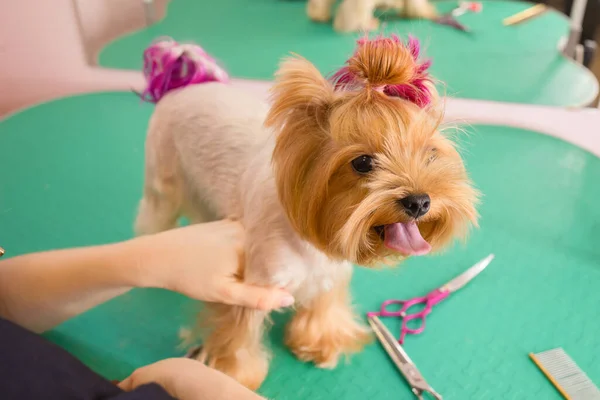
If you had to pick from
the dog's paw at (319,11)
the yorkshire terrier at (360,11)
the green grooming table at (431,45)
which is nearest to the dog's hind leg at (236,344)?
the green grooming table at (431,45)

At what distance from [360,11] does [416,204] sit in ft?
5.21

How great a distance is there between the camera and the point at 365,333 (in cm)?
112

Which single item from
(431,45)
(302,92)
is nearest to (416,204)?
(302,92)

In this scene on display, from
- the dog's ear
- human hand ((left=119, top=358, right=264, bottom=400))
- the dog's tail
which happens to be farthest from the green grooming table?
human hand ((left=119, top=358, right=264, bottom=400))

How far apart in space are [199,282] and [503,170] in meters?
0.98

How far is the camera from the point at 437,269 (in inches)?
49.1

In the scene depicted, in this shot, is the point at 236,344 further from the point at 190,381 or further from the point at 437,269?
the point at 437,269

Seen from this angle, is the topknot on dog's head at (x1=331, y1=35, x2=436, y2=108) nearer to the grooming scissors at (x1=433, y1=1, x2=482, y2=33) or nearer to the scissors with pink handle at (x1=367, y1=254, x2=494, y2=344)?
the scissors with pink handle at (x1=367, y1=254, x2=494, y2=344)

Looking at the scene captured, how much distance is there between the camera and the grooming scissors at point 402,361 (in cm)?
98

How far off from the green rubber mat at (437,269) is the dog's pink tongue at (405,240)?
0.26m

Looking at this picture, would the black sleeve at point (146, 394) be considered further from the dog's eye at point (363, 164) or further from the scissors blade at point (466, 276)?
the scissors blade at point (466, 276)

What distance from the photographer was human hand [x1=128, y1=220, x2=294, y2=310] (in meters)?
0.89

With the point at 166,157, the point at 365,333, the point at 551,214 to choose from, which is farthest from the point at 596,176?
the point at 166,157

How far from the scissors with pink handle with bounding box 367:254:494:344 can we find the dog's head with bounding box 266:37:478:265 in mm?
352
